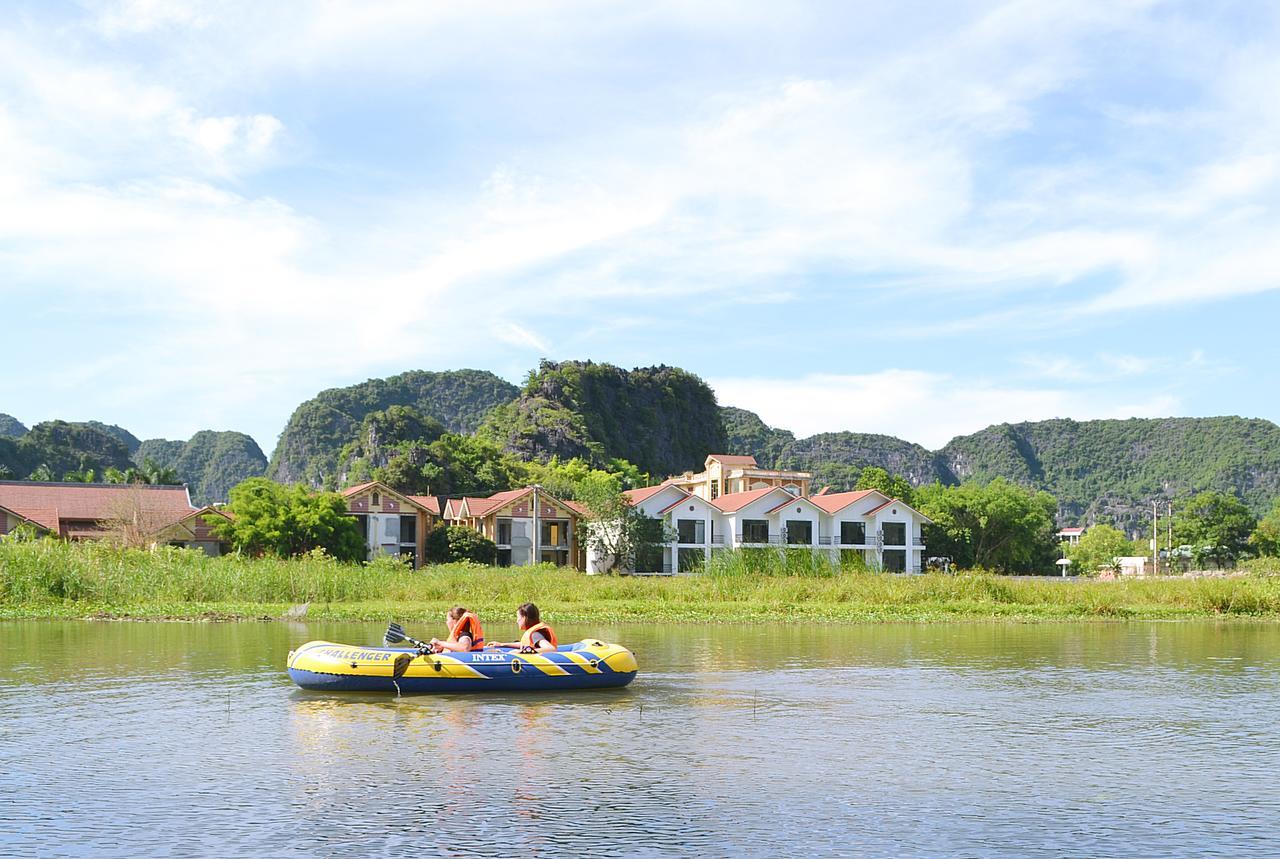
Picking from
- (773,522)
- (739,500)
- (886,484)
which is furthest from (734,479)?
(773,522)

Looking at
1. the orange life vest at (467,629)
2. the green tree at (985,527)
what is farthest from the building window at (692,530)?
the orange life vest at (467,629)

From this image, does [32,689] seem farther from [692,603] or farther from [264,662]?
[692,603]

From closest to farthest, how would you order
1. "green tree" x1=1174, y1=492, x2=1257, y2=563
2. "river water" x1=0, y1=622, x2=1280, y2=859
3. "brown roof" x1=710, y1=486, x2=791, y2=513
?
"river water" x1=0, y1=622, x2=1280, y2=859 < "brown roof" x1=710, y1=486, x2=791, y2=513 < "green tree" x1=1174, y1=492, x2=1257, y2=563

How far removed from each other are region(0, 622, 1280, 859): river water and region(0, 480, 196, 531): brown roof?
51.0 meters

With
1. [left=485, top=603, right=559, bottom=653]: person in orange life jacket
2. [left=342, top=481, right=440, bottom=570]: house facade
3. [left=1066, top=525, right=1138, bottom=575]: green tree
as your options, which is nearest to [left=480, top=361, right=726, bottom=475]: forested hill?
[left=342, top=481, right=440, bottom=570]: house facade

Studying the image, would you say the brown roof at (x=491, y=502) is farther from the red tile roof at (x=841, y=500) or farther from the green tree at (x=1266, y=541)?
the green tree at (x=1266, y=541)

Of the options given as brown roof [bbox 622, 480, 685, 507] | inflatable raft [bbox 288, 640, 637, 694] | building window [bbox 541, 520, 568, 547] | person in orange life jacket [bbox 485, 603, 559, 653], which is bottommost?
inflatable raft [bbox 288, 640, 637, 694]

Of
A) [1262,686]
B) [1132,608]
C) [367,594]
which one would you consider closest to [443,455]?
[367,594]

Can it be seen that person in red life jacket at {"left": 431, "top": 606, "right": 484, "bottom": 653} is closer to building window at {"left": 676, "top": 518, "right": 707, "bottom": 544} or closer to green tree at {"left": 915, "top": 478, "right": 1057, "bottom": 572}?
building window at {"left": 676, "top": 518, "right": 707, "bottom": 544}

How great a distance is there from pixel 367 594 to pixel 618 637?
1357cm

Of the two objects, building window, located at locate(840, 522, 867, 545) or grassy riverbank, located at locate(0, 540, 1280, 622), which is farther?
building window, located at locate(840, 522, 867, 545)

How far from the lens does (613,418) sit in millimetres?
150375

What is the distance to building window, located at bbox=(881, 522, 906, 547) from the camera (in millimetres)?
80062

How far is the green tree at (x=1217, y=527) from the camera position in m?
85.8
